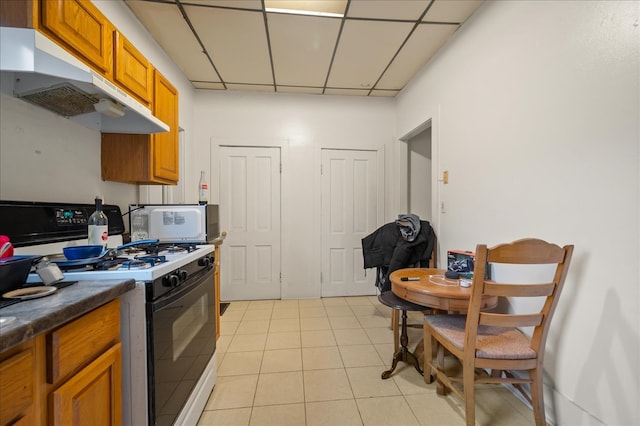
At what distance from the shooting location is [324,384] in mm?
1701

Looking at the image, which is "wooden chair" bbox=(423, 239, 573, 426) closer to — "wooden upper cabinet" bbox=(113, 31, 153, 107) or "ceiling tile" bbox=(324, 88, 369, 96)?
"wooden upper cabinet" bbox=(113, 31, 153, 107)

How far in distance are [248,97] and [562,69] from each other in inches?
115

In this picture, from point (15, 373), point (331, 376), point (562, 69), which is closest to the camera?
point (15, 373)

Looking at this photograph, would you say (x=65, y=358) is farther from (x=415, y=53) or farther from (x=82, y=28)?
(x=415, y=53)

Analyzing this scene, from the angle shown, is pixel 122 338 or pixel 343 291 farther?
pixel 343 291

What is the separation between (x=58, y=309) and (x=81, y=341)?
176 mm

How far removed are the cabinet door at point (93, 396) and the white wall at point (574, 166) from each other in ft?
6.53

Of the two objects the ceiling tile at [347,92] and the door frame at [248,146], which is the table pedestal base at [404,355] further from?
the ceiling tile at [347,92]

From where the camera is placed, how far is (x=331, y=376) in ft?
5.85

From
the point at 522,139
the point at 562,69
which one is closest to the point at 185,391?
the point at 522,139

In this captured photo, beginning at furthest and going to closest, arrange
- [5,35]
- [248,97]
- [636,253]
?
[248,97] < [636,253] < [5,35]

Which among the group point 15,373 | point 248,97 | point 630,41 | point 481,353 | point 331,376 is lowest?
point 331,376

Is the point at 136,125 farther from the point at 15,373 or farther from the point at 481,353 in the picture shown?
the point at 481,353

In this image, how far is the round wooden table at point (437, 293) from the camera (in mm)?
1362
